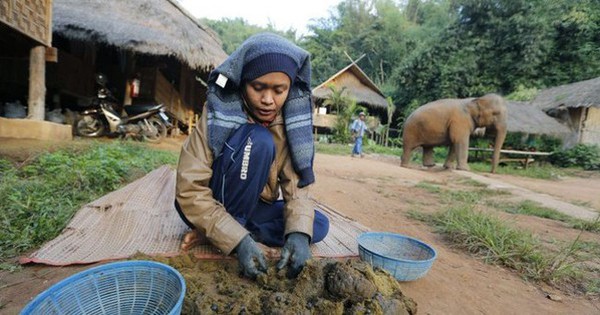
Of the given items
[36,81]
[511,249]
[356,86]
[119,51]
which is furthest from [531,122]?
[36,81]

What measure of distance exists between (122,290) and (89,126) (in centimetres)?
672

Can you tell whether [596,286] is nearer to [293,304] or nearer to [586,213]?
[293,304]

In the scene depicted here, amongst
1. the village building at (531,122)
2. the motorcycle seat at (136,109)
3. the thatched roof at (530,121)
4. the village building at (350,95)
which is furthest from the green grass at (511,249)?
the village building at (350,95)

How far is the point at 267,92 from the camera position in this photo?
57.6 inches

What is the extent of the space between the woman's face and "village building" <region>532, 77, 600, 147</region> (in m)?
13.0

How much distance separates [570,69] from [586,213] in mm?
13567

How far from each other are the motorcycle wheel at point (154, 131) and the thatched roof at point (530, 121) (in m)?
10.5

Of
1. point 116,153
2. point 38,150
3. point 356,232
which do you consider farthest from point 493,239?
point 38,150

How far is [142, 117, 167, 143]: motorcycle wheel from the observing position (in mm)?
6988

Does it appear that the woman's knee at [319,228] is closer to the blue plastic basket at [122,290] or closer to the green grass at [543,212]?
the blue plastic basket at [122,290]

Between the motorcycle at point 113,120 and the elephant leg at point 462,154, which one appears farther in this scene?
the elephant leg at point 462,154

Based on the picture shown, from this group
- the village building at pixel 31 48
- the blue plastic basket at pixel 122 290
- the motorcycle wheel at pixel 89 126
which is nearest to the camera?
the blue plastic basket at pixel 122 290

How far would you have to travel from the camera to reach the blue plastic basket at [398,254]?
1.46 metres

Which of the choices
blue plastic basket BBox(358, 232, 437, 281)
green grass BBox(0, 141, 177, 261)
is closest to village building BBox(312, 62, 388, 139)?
green grass BBox(0, 141, 177, 261)
